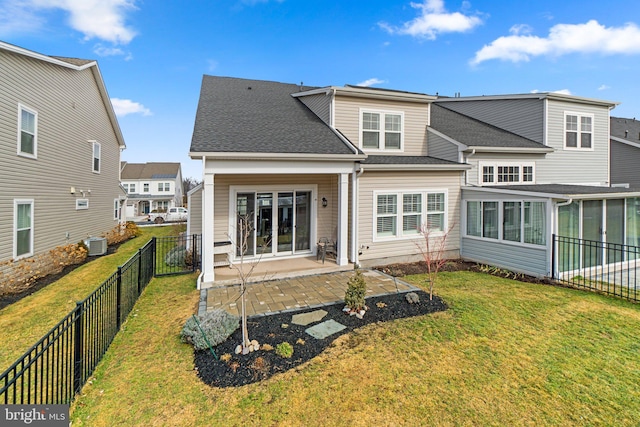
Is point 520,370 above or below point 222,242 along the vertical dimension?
below

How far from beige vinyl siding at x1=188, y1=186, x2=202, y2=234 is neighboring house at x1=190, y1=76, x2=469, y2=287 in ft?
0.13

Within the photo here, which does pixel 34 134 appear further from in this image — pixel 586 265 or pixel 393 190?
pixel 586 265

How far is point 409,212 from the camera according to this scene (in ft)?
34.2

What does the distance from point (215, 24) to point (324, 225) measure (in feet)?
42.5

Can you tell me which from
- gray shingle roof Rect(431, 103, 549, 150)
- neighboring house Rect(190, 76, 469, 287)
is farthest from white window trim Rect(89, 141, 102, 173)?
gray shingle roof Rect(431, 103, 549, 150)

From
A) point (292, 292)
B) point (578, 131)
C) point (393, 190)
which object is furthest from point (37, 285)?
point (578, 131)

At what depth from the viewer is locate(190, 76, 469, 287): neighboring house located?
29.5ft

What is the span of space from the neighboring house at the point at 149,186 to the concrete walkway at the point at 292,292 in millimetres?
43719

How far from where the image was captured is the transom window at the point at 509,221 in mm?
8930

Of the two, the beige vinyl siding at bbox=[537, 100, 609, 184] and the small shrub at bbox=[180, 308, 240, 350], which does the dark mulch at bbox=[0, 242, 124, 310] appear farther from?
the beige vinyl siding at bbox=[537, 100, 609, 184]

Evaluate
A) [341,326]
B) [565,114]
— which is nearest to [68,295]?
[341,326]

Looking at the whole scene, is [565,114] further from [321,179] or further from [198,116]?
[198,116]

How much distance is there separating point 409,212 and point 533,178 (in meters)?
6.96

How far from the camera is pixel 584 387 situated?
3.88 metres
